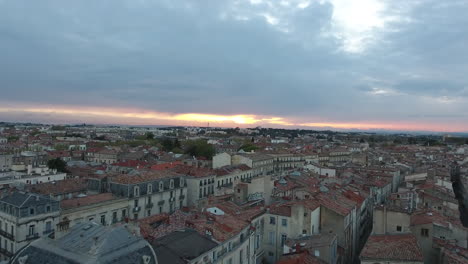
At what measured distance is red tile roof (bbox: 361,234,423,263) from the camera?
2448cm

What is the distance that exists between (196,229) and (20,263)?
12436mm

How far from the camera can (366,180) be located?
63.2 m

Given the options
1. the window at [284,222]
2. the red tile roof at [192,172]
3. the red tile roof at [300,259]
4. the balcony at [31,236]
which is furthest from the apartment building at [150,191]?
the red tile roof at [300,259]

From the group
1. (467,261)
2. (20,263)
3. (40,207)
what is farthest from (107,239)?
(467,261)

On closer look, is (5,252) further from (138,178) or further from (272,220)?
(272,220)

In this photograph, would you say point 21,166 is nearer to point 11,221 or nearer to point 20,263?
point 11,221

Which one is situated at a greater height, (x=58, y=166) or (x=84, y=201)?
(x=84, y=201)

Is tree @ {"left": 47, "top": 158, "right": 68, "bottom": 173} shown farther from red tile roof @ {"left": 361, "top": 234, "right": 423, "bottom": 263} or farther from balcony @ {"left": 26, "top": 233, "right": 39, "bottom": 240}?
red tile roof @ {"left": 361, "top": 234, "right": 423, "bottom": 263}

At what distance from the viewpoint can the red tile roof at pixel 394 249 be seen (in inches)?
964

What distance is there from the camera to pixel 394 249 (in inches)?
1009

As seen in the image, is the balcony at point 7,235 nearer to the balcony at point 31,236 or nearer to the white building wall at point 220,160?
the balcony at point 31,236

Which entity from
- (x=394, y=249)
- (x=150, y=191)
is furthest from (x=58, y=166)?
(x=394, y=249)

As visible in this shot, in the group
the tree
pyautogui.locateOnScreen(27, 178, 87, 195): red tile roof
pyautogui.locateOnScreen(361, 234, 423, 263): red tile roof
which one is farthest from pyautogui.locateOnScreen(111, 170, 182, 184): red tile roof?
the tree

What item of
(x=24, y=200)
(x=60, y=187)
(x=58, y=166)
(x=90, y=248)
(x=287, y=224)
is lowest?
(x=58, y=166)
